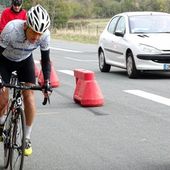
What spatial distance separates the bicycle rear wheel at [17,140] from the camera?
600 cm

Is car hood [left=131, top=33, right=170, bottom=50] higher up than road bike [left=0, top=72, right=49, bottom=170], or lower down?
lower down

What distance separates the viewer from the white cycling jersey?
6.27 m

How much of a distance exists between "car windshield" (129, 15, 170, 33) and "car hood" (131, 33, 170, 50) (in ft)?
1.32

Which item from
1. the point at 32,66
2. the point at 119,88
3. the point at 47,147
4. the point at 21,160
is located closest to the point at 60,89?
the point at 119,88

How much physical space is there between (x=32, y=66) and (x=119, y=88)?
7.10 meters

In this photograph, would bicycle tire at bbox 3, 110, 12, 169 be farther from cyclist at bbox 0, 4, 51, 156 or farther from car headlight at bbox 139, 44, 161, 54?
car headlight at bbox 139, 44, 161, 54

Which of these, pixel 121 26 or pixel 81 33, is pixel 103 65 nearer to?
pixel 121 26

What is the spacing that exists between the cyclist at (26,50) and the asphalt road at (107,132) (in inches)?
26.5

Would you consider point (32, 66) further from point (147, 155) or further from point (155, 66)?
point (155, 66)

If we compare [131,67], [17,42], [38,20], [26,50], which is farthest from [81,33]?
[38,20]

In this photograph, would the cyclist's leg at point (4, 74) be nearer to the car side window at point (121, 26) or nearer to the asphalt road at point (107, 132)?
the asphalt road at point (107, 132)

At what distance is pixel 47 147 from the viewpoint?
302 inches

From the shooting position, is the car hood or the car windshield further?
the car windshield

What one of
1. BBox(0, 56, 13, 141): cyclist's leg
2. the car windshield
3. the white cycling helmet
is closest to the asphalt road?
BBox(0, 56, 13, 141): cyclist's leg
